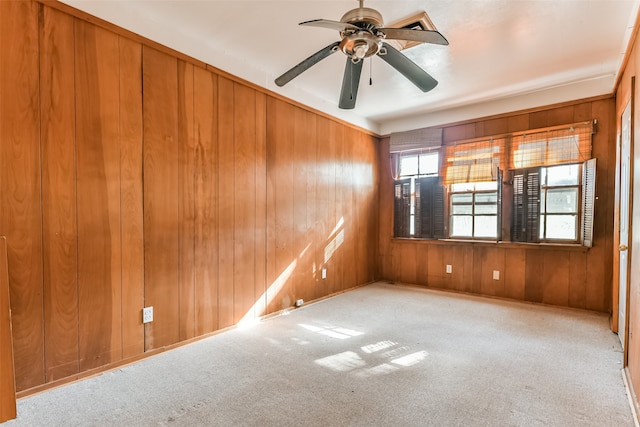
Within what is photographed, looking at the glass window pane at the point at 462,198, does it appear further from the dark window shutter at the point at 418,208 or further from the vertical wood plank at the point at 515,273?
the vertical wood plank at the point at 515,273

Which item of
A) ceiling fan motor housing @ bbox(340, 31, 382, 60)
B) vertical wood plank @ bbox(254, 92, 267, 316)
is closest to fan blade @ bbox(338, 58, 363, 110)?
ceiling fan motor housing @ bbox(340, 31, 382, 60)

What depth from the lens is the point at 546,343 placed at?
284 cm

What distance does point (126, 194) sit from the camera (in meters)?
2.44

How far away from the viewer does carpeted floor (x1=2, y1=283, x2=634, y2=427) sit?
1812 mm

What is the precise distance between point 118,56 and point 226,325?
244cm

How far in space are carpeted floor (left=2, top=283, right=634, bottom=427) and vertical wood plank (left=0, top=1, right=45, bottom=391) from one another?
0.37 m

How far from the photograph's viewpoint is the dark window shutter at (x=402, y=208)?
518cm

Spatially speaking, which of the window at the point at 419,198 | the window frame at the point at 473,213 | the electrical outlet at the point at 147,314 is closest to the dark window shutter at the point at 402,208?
the window at the point at 419,198

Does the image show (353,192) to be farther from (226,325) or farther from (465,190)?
(226,325)

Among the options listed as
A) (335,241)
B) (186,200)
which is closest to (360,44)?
(186,200)

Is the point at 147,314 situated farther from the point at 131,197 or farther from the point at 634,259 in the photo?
the point at 634,259

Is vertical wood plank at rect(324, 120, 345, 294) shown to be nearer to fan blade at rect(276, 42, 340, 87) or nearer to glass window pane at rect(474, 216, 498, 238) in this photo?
glass window pane at rect(474, 216, 498, 238)

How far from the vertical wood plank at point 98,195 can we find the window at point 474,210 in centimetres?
420

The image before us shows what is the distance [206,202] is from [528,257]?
13.0ft
